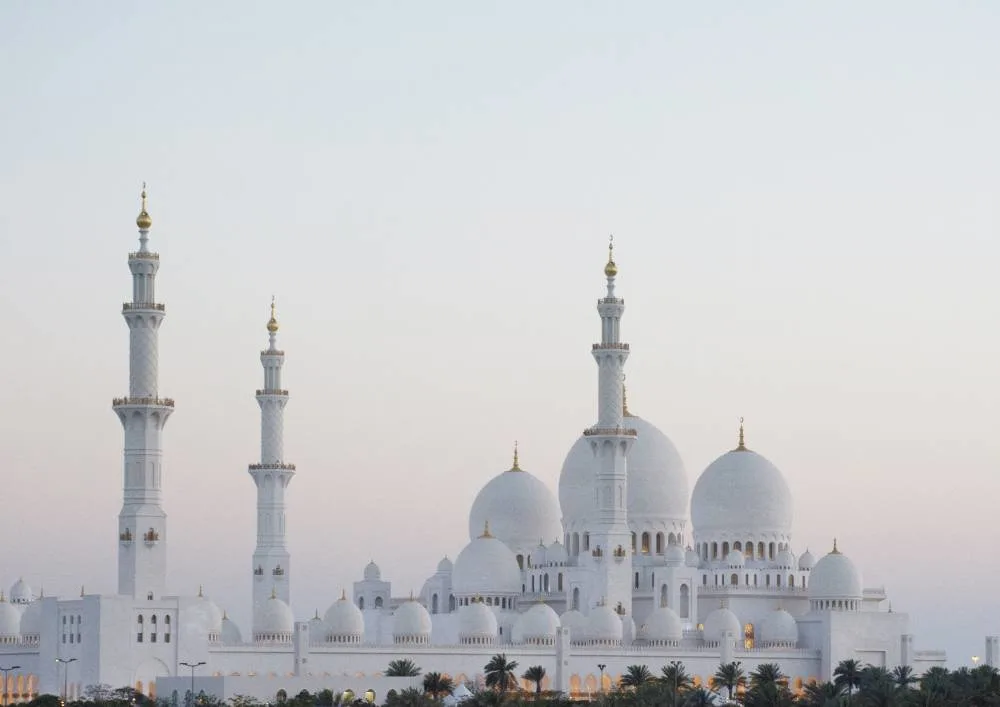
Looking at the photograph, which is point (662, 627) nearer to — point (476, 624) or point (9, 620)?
point (476, 624)

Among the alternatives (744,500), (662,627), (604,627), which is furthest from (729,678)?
(744,500)

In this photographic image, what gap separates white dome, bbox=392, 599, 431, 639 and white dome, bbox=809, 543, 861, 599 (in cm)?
1986

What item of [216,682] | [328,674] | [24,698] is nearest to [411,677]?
[328,674]

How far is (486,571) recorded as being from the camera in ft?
341

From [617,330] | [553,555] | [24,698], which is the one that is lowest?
[24,698]

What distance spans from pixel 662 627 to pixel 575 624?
160 inches

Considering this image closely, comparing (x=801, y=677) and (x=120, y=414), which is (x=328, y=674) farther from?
(x=801, y=677)

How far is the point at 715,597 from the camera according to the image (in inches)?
4149

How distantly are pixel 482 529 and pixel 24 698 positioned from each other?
27.2 meters

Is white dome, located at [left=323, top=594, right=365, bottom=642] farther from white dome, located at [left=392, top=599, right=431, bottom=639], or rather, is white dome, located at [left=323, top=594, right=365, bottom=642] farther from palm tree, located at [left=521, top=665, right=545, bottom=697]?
palm tree, located at [left=521, top=665, right=545, bottom=697]

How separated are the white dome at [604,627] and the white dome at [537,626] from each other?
86cm

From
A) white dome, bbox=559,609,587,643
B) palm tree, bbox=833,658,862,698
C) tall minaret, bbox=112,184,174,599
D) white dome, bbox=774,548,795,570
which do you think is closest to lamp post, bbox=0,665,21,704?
tall minaret, bbox=112,184,174,599

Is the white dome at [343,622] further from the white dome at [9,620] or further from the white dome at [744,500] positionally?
the white dome at [744,500]

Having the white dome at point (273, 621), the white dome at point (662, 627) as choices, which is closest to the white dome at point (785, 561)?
the white dome at point (662, 627)
